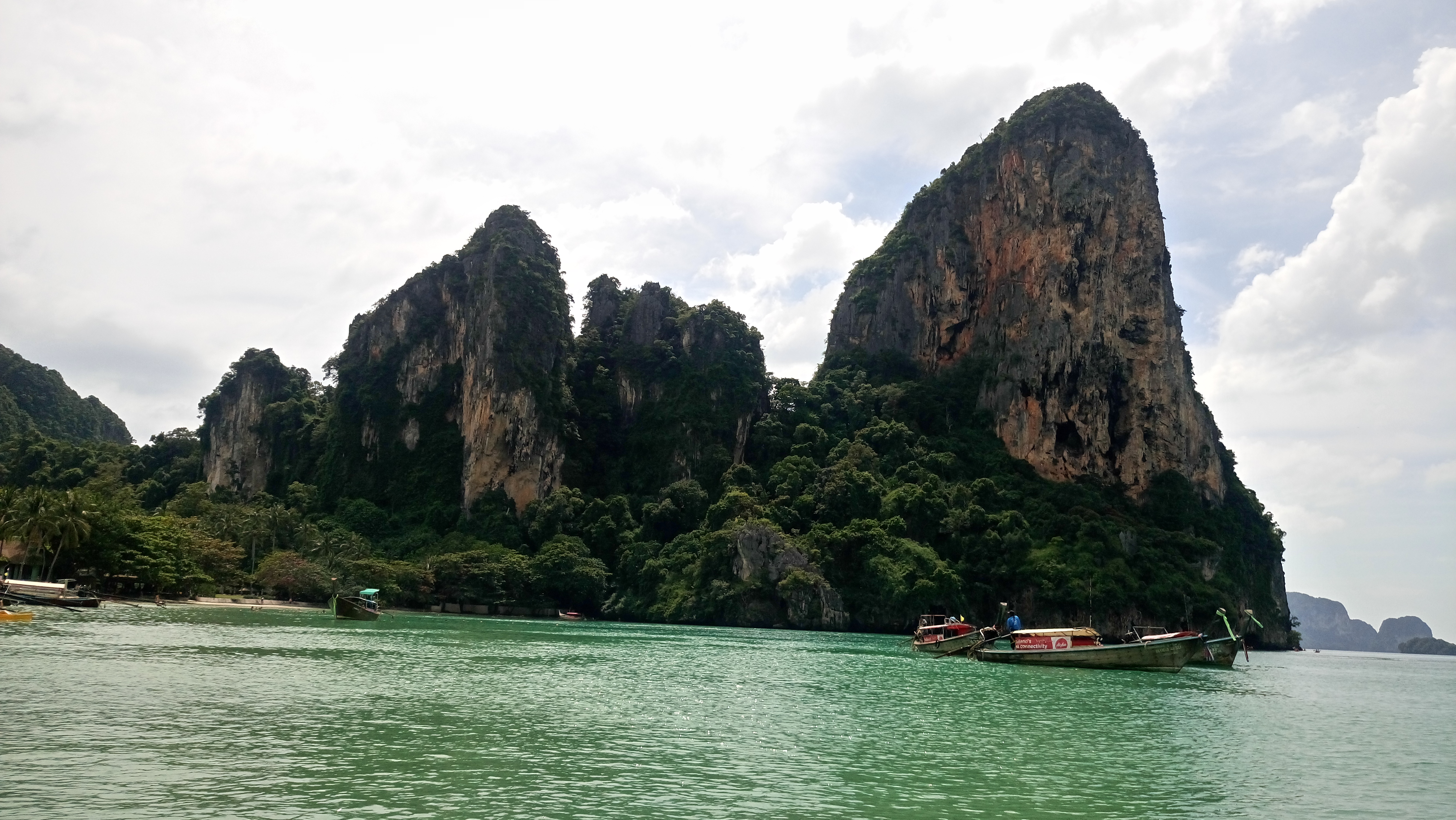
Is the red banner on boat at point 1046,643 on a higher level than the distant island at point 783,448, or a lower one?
lower

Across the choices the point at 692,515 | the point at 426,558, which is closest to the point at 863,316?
the point at 692,515

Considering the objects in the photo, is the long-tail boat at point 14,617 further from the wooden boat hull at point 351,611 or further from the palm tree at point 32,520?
the wooden boat hull at point 351,611

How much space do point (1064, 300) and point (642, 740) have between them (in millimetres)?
93130

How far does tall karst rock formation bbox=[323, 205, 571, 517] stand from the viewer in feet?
340

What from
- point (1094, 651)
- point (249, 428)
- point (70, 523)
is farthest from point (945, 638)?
point (249, 428)

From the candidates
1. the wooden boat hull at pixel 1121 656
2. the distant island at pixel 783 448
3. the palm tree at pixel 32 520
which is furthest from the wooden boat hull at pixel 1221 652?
the palm tree at pixel 32 520

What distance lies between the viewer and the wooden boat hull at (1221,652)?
51.0m

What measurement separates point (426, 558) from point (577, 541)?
13.5 metres

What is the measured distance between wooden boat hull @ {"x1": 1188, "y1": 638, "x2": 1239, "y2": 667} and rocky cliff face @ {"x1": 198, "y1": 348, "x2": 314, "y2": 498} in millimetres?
98057

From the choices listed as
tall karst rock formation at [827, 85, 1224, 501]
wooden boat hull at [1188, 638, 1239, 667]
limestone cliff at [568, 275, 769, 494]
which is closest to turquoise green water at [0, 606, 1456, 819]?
wooden boat hull at [1188, 638, 1239, 667]

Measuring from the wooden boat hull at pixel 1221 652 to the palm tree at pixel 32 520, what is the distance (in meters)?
60.0

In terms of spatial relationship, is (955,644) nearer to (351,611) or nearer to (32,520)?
(351,611)

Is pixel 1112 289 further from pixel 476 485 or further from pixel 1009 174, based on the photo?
pixel 476 485

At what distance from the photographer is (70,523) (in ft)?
172
